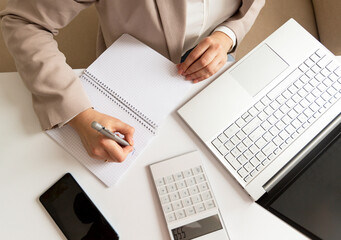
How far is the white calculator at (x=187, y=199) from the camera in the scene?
533 mm

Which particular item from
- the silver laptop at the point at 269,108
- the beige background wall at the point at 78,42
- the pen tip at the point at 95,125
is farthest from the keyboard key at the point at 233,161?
the beige background wall at the point at 78,42

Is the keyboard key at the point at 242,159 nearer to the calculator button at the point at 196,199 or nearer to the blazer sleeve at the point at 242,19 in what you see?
the calculator button at the point at 196,199

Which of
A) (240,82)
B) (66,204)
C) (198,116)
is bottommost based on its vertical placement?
(66,204)

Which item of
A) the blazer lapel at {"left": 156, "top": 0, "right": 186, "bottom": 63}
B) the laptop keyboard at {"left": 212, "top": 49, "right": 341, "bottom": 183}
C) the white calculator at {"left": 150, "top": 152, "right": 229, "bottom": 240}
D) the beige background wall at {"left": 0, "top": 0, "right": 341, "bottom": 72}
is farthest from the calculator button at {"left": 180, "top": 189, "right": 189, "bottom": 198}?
the beige background wall at {"left": 0, "top": 0, "right": 341, "bottom": 72}

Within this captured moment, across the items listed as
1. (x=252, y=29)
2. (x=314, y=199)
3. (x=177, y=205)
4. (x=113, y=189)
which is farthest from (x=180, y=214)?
(x=252, y=29)

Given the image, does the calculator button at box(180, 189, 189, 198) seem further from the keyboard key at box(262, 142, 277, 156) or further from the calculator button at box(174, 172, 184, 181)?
the keyboard key at box(262, 142, 277, 156)

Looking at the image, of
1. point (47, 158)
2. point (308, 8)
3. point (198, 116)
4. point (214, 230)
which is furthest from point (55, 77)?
point (308, 8)

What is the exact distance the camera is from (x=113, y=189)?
561mm

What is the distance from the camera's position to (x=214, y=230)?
534mm

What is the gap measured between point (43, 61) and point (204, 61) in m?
0.33

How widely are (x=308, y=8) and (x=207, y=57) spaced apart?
0.72 m

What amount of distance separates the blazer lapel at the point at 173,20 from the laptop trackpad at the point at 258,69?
0.51 ft

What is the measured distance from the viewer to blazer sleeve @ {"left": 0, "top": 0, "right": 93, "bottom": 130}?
57 cm

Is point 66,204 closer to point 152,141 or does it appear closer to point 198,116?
point 152,141
